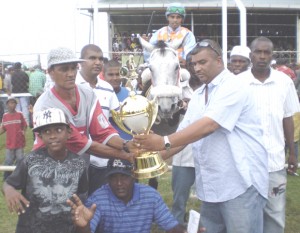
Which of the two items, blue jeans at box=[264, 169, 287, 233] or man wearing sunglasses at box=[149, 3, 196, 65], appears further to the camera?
man wearing sunglasses at box=[149, 3, 196, 65]

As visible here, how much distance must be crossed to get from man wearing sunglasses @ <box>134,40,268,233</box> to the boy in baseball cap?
1.67ft

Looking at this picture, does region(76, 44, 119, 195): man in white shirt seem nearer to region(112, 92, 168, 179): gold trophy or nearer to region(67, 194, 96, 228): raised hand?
region(112, 92, 168, 179): gold trophy

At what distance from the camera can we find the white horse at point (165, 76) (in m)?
5.06

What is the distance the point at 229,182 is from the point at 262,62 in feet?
4.37

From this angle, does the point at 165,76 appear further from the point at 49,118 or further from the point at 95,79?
the point at 49,118

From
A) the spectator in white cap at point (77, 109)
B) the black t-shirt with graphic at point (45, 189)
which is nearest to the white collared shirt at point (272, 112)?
the spectator in white cap at point (77, 109)

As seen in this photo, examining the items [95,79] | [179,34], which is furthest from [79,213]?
[179,34]

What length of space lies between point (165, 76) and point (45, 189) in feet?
8.23

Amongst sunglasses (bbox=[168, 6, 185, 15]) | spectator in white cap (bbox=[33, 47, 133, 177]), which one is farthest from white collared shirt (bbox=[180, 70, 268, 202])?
sunglasses (bbox=[168, 6, 185, 15])

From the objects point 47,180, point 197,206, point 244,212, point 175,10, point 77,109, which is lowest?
point 197,206

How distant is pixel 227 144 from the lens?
3.23m

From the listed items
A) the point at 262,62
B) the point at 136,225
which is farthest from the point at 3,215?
the point at 262,62

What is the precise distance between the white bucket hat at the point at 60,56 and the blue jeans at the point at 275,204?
1.94m

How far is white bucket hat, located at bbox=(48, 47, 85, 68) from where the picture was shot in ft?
10.6
